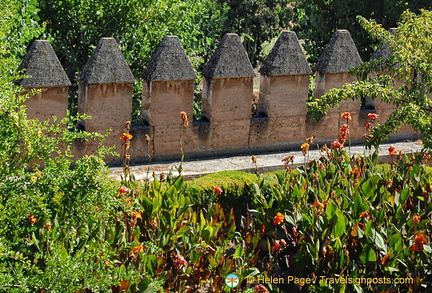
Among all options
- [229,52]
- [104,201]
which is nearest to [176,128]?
[229,52]

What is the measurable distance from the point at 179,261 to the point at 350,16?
13.1 meters

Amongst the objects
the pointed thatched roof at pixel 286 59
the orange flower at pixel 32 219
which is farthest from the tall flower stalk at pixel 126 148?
the pointed thatched roof at pixel 286 59

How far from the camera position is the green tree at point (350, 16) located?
2000 centimetres

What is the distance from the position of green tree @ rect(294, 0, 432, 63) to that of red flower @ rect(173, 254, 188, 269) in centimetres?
1217

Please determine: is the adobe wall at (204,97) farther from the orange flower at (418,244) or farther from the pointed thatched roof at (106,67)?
the orange flower at (418,244)

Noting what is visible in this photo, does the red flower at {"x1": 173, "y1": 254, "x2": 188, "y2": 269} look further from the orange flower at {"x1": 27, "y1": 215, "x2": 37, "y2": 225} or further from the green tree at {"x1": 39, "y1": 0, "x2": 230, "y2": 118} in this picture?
the green tree at {"x1": 39, "y1": 0, "x2": 230, "y2": 118}

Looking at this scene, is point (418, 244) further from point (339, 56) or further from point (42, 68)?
point (339, 56)

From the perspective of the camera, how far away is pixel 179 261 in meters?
8.62

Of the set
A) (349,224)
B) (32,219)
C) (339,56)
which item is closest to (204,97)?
(339,56)

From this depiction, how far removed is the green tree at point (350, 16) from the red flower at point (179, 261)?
1217cm

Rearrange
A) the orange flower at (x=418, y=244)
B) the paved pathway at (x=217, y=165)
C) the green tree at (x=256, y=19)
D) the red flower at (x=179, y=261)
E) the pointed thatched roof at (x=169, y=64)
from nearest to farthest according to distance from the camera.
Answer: the red flower at (x=179, y=261)
the orange flower at (x=418, y=244)
the paved pathway at (x=217, y=165)
the pointed thatched roof at (x=169, y=64)
the green tree at (x=256, y=19)

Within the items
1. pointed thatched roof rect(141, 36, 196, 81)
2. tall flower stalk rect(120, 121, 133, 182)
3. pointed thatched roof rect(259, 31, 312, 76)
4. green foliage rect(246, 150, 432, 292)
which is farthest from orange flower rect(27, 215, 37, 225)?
pointed thatched roof rect(259, 31, 312, 76)

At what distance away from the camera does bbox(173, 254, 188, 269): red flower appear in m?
8.56

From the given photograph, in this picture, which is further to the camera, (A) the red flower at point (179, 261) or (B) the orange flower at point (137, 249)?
(A) the red flower at point (179, 261)
